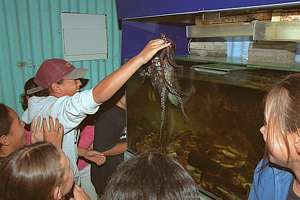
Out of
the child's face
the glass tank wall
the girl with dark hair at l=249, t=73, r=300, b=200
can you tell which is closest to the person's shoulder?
the child's face

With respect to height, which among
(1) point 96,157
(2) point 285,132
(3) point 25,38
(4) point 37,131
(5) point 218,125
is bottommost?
(1) point 96,157

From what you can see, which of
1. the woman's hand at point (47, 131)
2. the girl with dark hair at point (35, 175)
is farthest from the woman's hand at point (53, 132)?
the girl with dark hair at point (35, 175)

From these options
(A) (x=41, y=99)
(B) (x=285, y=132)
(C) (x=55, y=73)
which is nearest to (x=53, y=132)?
(A) (x=41, y=99)

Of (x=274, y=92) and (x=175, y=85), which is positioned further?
(x=175, y=85)

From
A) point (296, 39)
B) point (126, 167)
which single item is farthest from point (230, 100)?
point (126, 167)

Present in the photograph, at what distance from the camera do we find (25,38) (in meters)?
2.72

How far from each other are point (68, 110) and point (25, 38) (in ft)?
4.74

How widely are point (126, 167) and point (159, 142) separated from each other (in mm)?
1092

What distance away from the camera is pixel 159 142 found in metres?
1.96

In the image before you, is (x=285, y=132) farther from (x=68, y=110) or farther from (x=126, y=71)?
(x=68, y=110)

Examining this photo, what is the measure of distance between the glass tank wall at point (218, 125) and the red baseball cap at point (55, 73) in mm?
459

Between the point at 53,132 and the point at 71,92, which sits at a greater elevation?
the point at 71,92

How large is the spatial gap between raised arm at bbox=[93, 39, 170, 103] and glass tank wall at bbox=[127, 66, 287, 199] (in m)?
0.22

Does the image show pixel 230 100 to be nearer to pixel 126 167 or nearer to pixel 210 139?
pixel 210 139
